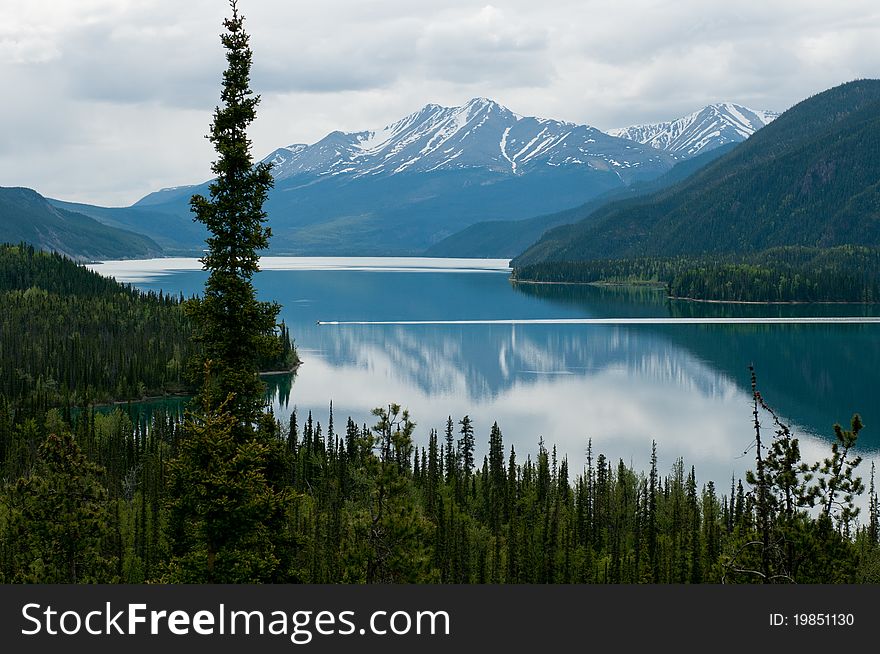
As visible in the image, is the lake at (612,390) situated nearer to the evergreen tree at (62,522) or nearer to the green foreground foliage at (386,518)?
the green foreground foliage at (386,518)

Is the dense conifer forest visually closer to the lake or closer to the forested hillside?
the lake

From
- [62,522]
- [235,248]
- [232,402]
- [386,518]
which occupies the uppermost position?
[235,248]

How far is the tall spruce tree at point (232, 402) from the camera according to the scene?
93.9 feet

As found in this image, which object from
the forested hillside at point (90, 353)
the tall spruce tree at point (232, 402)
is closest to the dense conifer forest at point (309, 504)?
the tall spruce tree at point (232, 402)

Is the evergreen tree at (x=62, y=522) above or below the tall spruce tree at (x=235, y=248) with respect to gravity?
below

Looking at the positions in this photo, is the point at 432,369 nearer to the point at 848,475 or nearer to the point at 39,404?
the point at 39,404

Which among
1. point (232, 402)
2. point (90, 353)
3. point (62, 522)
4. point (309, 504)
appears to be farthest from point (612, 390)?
point (232, 402)

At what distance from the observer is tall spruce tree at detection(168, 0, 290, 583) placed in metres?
28.6

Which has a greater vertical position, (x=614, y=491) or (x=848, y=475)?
(x=848, y=475)

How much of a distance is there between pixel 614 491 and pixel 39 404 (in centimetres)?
7213

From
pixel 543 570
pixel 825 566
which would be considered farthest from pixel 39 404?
pixel 825 566

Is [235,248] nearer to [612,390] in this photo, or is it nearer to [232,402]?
[232,402]

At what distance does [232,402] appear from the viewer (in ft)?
110

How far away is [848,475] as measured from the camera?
A: 26.7m
